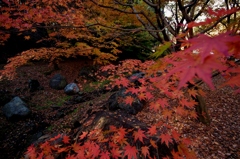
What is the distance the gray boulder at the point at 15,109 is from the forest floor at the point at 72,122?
287mm

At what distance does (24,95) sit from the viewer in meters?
9.54

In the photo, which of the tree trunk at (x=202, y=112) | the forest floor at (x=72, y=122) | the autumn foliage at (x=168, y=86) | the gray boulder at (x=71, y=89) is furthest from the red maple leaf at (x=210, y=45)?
the gray boulder at (x=71, y=89)

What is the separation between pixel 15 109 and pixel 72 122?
3430 mm

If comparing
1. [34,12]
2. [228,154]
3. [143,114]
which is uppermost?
[34,12]

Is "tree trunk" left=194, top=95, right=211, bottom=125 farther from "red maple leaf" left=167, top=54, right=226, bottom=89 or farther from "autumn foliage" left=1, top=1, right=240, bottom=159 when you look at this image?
"red maple leaf" left=167, top=54, right=226, bottom=89

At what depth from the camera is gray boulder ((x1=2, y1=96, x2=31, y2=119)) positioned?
298 inches

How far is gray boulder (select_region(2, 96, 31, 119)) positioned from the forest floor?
0.29 m

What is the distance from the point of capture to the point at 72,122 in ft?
23.0

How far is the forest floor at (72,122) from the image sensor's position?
4062mm

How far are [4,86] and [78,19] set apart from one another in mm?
8216

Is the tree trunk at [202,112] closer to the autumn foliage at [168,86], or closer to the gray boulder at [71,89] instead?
the autumn foliage at [168,86]

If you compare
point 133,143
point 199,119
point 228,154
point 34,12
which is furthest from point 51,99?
point 228,154

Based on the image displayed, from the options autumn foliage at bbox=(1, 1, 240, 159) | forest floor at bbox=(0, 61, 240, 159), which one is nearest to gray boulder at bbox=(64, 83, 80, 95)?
forest floor at bbox=(0, 61, 240, 159)

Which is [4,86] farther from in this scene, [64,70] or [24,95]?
[64,70]
